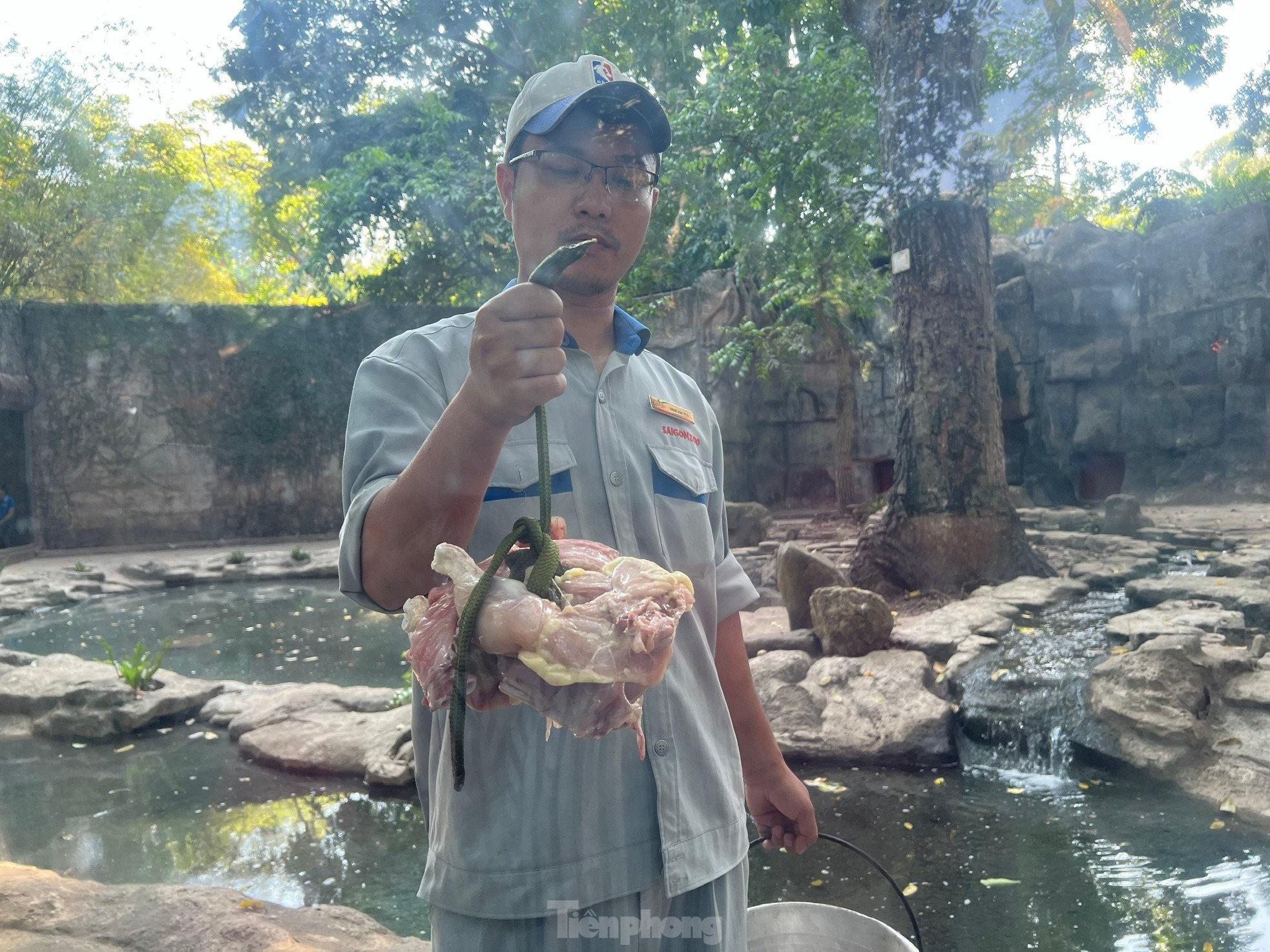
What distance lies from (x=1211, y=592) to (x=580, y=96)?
17.9 feet

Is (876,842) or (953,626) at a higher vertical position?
(953,626)

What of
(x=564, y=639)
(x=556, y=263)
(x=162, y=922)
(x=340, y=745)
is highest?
(x=556, y=263)

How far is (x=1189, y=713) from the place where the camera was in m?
3.69

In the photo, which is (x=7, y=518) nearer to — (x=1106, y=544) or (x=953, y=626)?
(x=953, y=626)

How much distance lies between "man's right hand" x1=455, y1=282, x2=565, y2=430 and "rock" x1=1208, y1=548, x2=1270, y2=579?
262 inches

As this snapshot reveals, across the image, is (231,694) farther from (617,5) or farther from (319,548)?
(617,5)

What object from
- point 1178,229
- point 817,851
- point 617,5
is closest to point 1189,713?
point 817,851

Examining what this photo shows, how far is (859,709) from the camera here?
4.10 meters

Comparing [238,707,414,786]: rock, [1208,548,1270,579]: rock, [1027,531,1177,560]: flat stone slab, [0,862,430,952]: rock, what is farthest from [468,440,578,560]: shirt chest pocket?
[1027,531,1177,560]: flat stone slab

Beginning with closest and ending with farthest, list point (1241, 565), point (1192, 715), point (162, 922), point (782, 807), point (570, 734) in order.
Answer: point (570, 734), point (782, 807), point (162, 922), point (1192, 715), point (1241, 565)

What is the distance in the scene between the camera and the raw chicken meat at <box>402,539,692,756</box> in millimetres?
849

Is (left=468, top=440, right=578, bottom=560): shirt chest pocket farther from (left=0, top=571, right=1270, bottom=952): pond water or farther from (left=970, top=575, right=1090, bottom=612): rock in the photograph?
(left=970, top=575, right=1090, bottom=612): rock

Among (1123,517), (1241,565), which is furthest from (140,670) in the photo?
(1123,517)

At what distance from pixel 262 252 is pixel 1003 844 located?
67.9 feet
